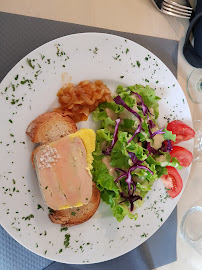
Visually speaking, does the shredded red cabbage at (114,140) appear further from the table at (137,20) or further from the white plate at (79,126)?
the table at (137,20)

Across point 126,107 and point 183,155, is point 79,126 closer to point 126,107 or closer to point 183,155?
point 126,107

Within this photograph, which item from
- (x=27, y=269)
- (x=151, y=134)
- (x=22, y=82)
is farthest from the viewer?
(x=151, y=134)

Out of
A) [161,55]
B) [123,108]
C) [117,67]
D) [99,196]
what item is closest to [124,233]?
[99,196]

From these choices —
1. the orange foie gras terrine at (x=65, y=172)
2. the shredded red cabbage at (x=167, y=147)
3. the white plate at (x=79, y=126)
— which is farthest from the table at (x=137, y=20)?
the orange foie gras terrine at (x=65, y=172)

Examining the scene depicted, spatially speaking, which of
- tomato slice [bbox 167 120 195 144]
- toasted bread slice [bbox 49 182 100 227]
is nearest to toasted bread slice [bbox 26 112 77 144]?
toasted bread slice [bbox 49 182 100 227]

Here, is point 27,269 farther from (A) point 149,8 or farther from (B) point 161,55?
(A) point 149,8

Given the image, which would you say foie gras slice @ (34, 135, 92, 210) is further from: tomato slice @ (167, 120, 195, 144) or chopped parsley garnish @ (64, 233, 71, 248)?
tomato slice @ (167, 120, 195, 144)
